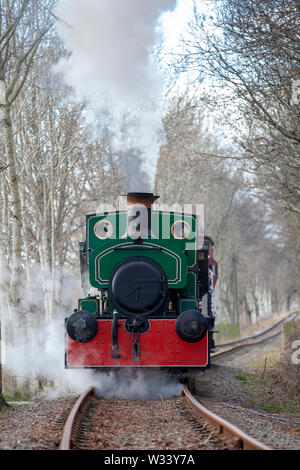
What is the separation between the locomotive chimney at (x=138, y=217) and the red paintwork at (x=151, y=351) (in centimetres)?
144

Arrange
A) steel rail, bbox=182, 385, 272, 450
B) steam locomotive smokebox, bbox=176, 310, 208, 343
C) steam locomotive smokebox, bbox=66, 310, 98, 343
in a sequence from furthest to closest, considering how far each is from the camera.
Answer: steam locomotive smokebox, bbox=66, 310, 98, 343
steam locomotive smokebox, bbox=176, 310, 208, 343
steel rail, bbox=182, 385, 272, 450

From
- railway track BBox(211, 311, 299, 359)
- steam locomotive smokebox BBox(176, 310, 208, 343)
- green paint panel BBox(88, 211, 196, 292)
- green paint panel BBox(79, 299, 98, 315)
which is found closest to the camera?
steam locomotive smokebox BBox(176, 310, 208, 343)

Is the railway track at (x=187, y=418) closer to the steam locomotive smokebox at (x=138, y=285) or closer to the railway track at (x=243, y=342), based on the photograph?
the steam locomotive smokebox at (x=138, y=285)

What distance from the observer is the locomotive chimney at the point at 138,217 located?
9.91 meters

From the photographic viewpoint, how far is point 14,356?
1681cm

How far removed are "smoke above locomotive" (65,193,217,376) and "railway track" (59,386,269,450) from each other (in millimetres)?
757

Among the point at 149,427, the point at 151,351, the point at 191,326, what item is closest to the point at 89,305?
the point at 151,351

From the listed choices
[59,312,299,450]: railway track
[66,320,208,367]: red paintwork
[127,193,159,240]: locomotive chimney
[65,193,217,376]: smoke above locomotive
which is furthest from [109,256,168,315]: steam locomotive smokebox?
[59,312,299,450]: railway track

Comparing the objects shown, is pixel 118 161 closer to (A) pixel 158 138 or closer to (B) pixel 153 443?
(A) pixel 158 138

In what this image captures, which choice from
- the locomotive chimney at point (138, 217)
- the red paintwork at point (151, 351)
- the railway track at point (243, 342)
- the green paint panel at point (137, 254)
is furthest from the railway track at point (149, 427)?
the railway track at point (243, 342)

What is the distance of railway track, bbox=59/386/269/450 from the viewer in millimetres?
5715

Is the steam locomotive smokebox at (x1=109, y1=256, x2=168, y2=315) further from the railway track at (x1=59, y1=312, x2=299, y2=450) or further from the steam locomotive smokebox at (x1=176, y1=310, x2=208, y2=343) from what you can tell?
the railway track at (x1=59, y1=312, x2=299, y2=450)
